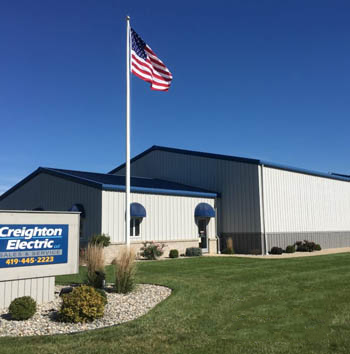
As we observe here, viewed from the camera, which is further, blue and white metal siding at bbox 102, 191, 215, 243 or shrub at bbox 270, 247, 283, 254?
shrub at bbox 270, 247, 283, 254

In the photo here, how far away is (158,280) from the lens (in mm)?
13891

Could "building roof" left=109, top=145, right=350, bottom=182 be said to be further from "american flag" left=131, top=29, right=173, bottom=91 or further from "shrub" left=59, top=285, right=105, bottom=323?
"shrub" left=59, top=285, right=105, bottom=323

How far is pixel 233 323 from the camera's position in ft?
27.0

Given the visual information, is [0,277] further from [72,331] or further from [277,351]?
[277,351]

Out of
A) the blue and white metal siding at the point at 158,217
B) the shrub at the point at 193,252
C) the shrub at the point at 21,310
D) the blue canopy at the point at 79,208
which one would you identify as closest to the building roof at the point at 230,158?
the blue and white metal siding at the point at 158,217

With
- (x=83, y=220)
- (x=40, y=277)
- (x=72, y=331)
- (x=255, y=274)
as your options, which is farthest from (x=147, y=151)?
(x=72, y=331)

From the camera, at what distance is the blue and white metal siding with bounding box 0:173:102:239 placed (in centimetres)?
2369

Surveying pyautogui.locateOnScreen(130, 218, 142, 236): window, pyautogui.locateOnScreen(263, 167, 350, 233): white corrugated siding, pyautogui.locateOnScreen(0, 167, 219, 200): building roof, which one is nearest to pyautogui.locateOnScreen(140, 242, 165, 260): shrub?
pyautogui.locateOnScreen(130, 218, 142, 236): window

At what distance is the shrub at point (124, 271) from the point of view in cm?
1147

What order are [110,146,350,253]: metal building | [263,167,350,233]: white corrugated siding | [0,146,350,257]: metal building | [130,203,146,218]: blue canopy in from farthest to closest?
[263,167,350,233]: white corrugated siding → [110,146,350,253]: metal building → [0,146,350,257]: metal building → [130,203,146,218]: blue canopy

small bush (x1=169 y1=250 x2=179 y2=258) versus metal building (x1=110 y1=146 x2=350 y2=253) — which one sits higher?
metal building (x1=110 y1=146 x2=350 y2=253)

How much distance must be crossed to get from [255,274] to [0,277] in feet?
30.7

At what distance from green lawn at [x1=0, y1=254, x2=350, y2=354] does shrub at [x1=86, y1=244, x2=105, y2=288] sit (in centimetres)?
224

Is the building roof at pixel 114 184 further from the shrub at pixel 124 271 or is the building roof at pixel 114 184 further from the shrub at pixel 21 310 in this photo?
the shrub at pixel 21 310
